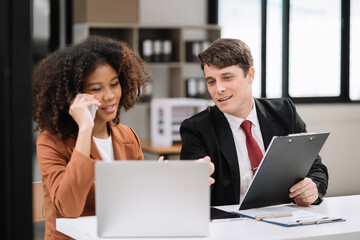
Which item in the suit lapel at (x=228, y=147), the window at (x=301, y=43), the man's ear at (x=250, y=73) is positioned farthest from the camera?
the window at (x=301, y=43)

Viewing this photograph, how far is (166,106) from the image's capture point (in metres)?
4.85

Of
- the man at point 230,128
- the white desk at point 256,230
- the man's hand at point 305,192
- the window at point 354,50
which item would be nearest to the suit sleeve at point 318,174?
the man at point 230,128

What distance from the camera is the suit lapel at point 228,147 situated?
2180mm

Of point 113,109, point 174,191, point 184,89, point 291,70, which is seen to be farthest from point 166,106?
Answer: point 174,191

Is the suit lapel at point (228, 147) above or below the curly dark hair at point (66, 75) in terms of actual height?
below

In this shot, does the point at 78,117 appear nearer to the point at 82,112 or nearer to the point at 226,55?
the point at 82,112

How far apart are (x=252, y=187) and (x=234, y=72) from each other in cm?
58

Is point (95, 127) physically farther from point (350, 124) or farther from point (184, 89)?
point (350, 124)

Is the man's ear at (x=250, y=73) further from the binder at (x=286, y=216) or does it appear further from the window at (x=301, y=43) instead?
the window at (x=301, y=43)

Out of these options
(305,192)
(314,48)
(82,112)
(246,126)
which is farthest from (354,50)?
(82,112)

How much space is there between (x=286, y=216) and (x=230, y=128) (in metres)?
0.53

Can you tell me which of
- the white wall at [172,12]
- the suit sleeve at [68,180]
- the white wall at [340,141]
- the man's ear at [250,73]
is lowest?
the white wall at [340,141]

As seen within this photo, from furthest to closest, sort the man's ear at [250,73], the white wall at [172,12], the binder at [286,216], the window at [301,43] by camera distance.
→ the window at [301,43]
the white wall at [172,12]
the man's ear at [250,73]
the binder at [286,216]

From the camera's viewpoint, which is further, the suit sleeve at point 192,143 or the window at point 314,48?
the window at point 314,48
